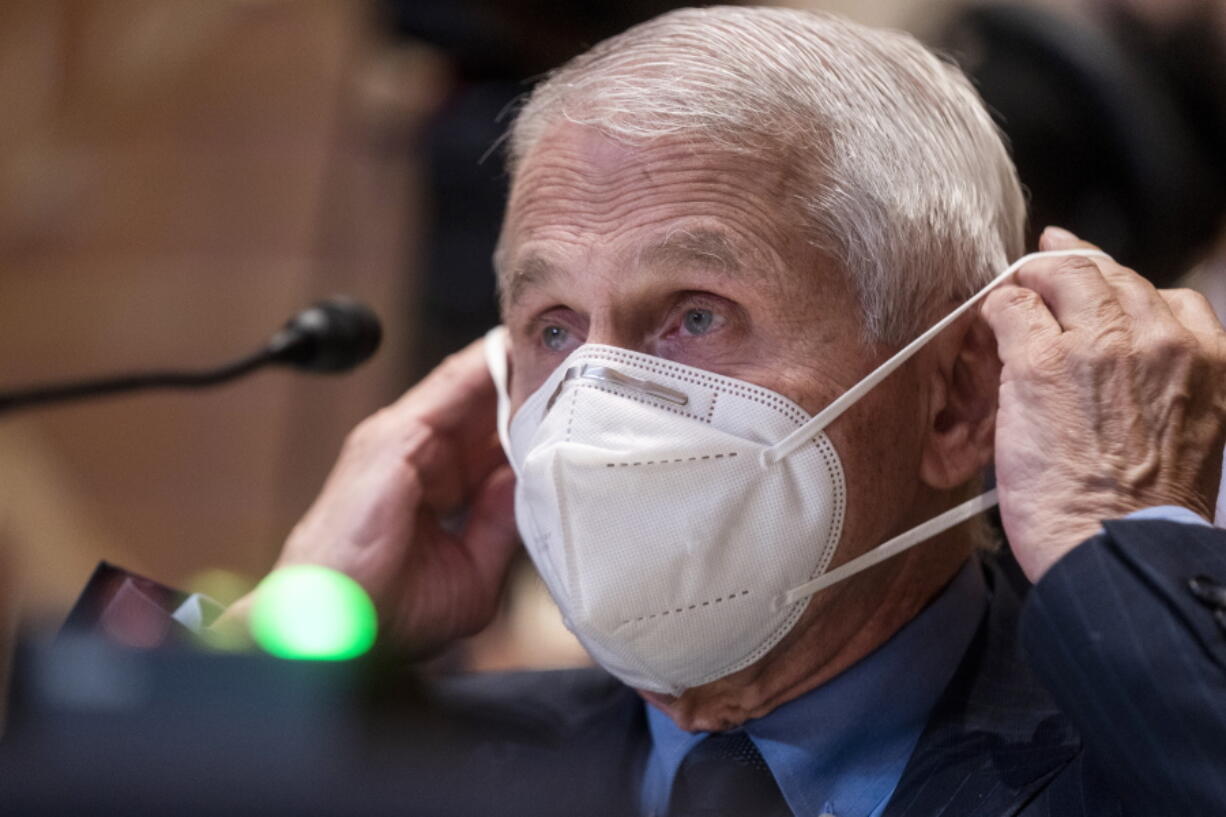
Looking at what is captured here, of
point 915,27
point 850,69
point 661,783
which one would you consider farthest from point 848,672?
point 915,27

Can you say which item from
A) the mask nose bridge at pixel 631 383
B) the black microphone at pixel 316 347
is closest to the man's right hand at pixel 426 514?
the black microphone at pixel 316 347

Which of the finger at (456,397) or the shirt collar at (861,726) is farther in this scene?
the finger at (456,397)

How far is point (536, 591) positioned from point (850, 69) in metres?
2.26

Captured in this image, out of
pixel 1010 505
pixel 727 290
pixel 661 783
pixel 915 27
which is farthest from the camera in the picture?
pixel 915 27

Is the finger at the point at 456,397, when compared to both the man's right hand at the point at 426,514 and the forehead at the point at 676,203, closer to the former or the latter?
the man's right hand at the point at 426,514

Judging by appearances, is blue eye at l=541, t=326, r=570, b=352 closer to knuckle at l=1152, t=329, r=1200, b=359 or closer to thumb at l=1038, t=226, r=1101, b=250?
thumb at l=1038, t=226, r=1101, b=250

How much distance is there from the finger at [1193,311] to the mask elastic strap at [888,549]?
0.97 ft

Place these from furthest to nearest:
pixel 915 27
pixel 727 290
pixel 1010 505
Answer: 1. pixel 915 27
2. pixel 727 290
3. pixel 1010 505

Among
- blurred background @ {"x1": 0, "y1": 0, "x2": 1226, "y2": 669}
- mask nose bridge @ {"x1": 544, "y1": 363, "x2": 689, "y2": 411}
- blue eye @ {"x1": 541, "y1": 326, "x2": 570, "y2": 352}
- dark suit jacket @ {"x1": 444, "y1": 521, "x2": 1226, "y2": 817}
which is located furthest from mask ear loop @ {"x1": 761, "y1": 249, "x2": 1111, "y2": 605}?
blurred background @ {"x1": 0, "y1": 0, "x2": 1226, "y2": 669}

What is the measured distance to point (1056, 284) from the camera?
5.16ft

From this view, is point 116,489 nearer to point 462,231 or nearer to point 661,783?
point 462,231

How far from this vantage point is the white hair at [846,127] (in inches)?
68.0

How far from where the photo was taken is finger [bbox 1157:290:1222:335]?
152cm

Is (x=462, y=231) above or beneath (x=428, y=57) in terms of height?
beneath
